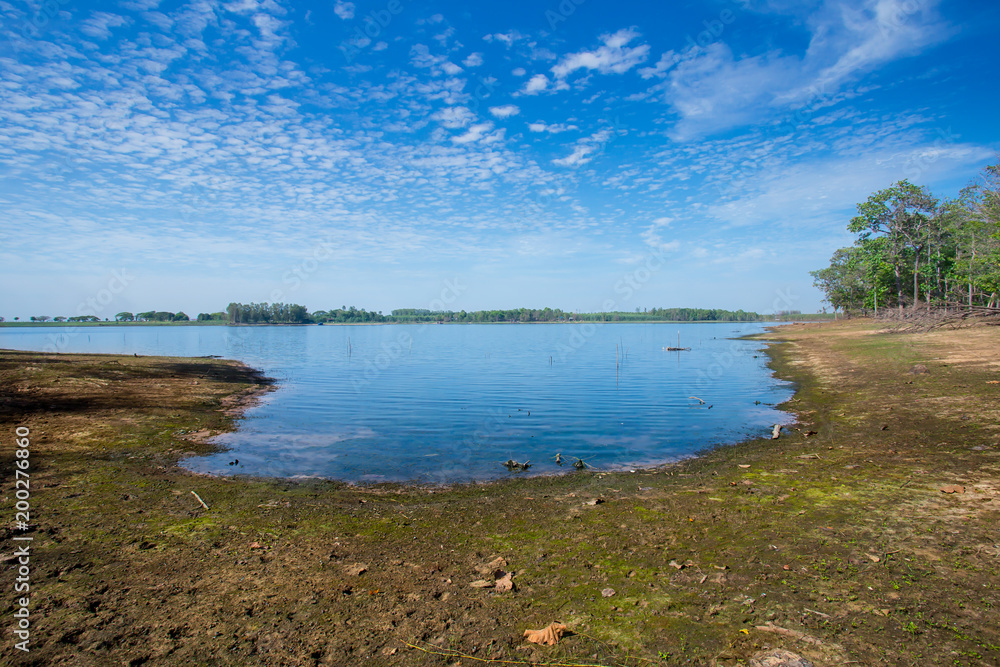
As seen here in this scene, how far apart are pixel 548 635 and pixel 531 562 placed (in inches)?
77.9

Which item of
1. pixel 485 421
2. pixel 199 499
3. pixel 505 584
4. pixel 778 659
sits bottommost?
pixel 485 421

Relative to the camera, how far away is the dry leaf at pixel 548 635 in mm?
5238

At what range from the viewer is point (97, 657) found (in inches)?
198

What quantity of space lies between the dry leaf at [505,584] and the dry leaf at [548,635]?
39.0 inches

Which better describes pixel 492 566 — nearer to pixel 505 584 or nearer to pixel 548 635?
pixel 505 584

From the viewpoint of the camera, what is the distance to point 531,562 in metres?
7.29

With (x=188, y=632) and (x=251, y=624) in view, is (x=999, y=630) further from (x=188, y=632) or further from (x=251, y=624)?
(x=188, y=632)

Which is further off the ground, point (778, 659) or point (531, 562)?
point (778, 659)

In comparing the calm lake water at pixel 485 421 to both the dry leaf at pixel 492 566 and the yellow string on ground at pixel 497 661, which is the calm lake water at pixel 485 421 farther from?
the yellow string on ground at pixel 497 661

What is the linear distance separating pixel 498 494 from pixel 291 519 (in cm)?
464

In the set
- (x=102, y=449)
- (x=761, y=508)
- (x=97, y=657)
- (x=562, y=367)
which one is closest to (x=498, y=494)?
(x=761, y=508)

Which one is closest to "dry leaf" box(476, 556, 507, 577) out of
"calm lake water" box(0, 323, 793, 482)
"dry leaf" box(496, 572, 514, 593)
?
"dry leaf" box(496, 572, 514, 593)

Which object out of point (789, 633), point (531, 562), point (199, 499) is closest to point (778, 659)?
point (789, 633)

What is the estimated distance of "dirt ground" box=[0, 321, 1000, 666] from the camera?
516 centimetres
